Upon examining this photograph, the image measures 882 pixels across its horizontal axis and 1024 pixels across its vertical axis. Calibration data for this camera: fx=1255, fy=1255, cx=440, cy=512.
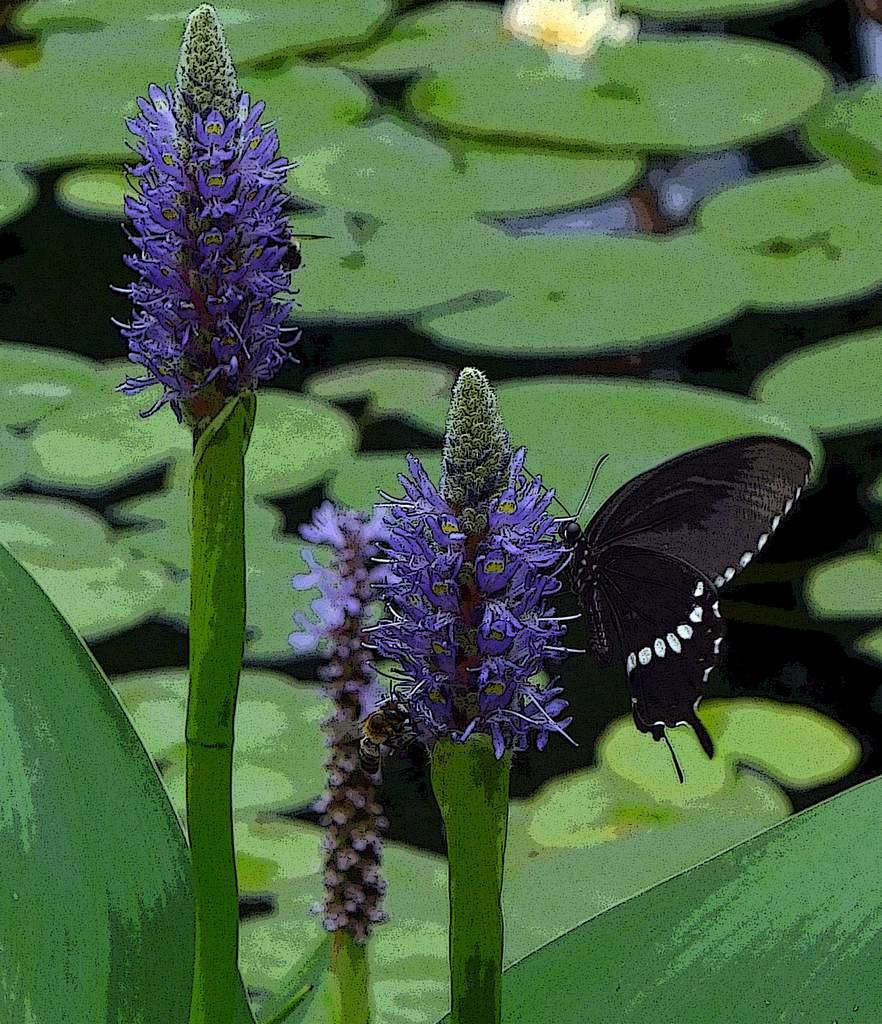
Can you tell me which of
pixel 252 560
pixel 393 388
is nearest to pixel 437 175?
pixel 393 388

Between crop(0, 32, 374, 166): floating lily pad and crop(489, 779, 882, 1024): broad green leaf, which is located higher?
crop(489, 779, 882, 1024): broad green leaf

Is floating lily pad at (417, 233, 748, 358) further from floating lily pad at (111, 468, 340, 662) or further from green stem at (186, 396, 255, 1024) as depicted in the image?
green stem at (186, 396, 255, 1024)

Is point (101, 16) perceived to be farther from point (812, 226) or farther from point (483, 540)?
point (483, 540)

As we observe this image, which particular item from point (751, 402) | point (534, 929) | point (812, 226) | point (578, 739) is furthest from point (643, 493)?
point (812, 226)

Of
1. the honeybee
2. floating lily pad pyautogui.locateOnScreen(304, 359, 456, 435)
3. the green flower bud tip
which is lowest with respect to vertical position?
floating lily pad pyautogui.locateOnScreen(304, 359, 456, 435)

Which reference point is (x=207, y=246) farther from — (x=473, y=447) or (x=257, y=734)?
(x=257, y=734)

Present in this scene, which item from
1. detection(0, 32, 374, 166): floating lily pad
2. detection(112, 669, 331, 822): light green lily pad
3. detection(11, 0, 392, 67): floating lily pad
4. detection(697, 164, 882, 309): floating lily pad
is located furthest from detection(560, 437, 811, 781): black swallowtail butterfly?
detection(11, 0, 392, 67): floating lily pad
